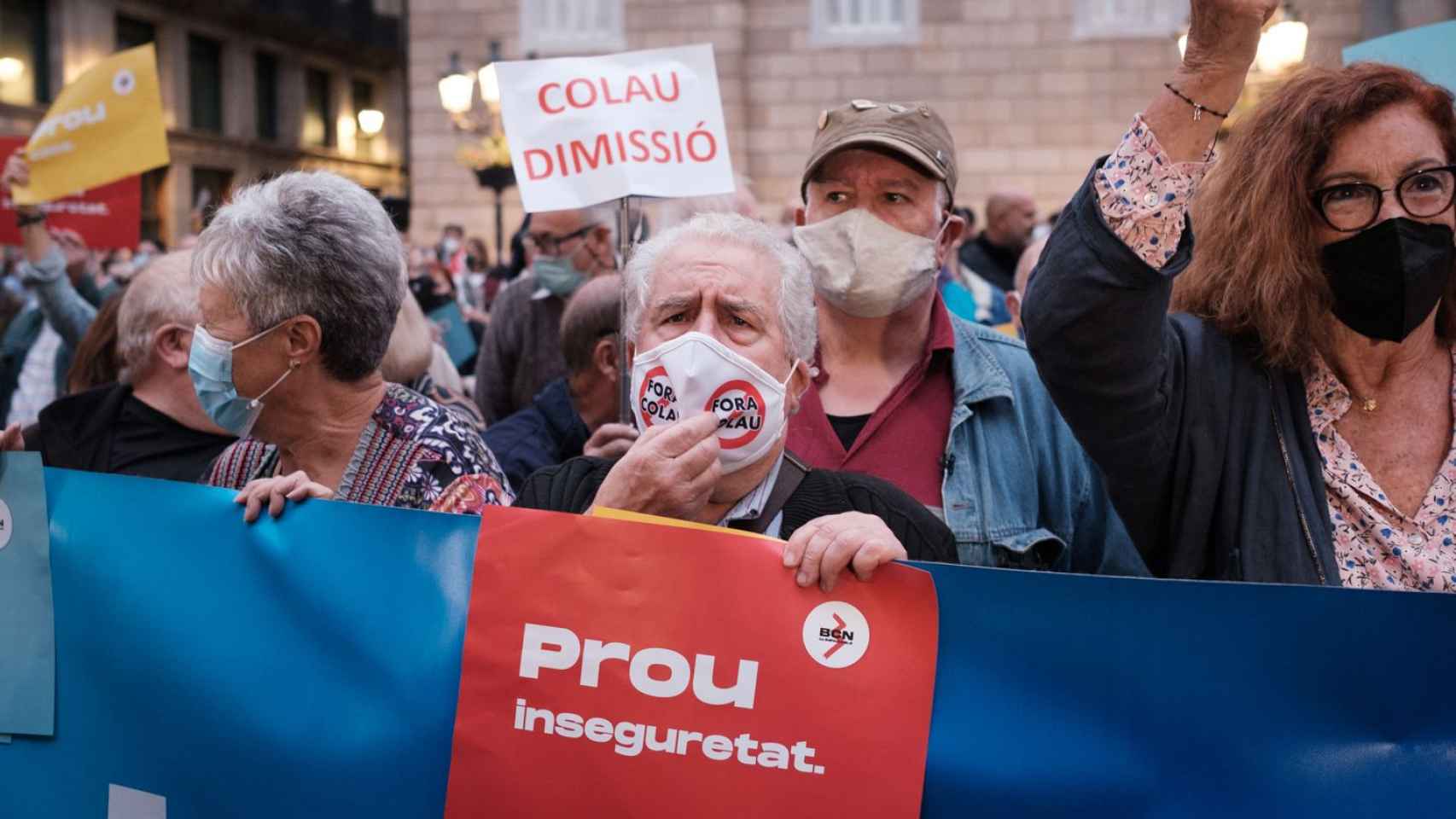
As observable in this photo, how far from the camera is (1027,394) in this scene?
2951mm

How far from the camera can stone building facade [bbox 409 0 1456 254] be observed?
71.3 feet

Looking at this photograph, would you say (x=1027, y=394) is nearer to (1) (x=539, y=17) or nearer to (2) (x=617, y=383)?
(2) (x=617, y=383)

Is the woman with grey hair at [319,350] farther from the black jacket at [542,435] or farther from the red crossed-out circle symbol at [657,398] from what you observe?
the black jacket at [542,435]

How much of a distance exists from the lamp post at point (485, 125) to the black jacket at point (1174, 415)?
32.7ft

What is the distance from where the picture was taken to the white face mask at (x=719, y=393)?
2275mm

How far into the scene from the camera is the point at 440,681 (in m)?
2.06

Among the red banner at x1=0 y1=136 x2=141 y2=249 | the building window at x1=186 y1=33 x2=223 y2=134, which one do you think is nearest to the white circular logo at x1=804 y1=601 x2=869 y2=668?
the red banner at x1=0 y1=136 x2=141 y2=249

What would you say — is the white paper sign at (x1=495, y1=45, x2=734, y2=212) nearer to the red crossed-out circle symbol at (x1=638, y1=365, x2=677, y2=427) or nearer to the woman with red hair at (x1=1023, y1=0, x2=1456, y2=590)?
the red crossed-out circle symbol at (x1=638, y1=365, x2=677, y2=427)

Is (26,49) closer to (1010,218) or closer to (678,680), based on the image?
(1010,218)

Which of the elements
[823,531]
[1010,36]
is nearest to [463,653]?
[823,531]

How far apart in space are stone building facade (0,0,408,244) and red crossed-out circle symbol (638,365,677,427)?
2645 centimetres

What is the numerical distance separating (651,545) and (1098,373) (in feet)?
2.26

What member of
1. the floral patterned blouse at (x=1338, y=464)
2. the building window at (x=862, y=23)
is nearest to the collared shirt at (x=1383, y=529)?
the floral patterned blouse at (x=1338, y=464)

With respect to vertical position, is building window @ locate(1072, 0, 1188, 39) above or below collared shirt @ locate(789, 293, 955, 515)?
above
